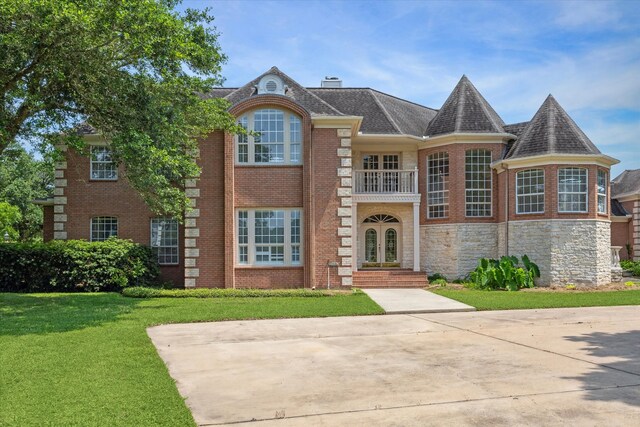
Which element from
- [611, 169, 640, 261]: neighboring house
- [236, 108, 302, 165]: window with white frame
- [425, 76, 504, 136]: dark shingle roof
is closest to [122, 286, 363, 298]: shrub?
[236, 108, 302, 165]: window with white frame

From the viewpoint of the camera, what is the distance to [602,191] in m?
21.2

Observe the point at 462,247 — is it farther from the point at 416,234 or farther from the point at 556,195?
the point at 556,195

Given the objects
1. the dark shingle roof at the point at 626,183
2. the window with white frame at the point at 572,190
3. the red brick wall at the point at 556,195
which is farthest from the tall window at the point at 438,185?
the dark shingle roof at the point at 626,183

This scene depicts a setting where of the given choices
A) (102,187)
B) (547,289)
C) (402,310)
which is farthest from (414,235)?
(102,187)

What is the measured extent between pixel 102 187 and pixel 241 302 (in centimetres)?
921

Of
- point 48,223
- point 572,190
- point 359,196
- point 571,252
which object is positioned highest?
point 572,190

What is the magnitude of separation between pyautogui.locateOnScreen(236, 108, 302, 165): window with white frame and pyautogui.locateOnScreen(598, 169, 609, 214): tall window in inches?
477

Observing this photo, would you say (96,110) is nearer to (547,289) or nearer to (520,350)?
(520,350)

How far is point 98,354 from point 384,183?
16114 millimetres

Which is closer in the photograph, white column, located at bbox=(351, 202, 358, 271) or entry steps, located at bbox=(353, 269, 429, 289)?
entry steps, located at bbox=(353, 269, 429, 289)

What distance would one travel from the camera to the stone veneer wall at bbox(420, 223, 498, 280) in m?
21.8

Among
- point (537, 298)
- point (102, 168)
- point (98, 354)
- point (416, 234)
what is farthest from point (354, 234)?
point (98, 354)

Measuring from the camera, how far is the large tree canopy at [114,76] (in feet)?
38.5

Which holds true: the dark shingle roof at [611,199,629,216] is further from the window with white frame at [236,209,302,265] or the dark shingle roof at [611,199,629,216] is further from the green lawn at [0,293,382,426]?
the green lawn at [0,293,382,426]
